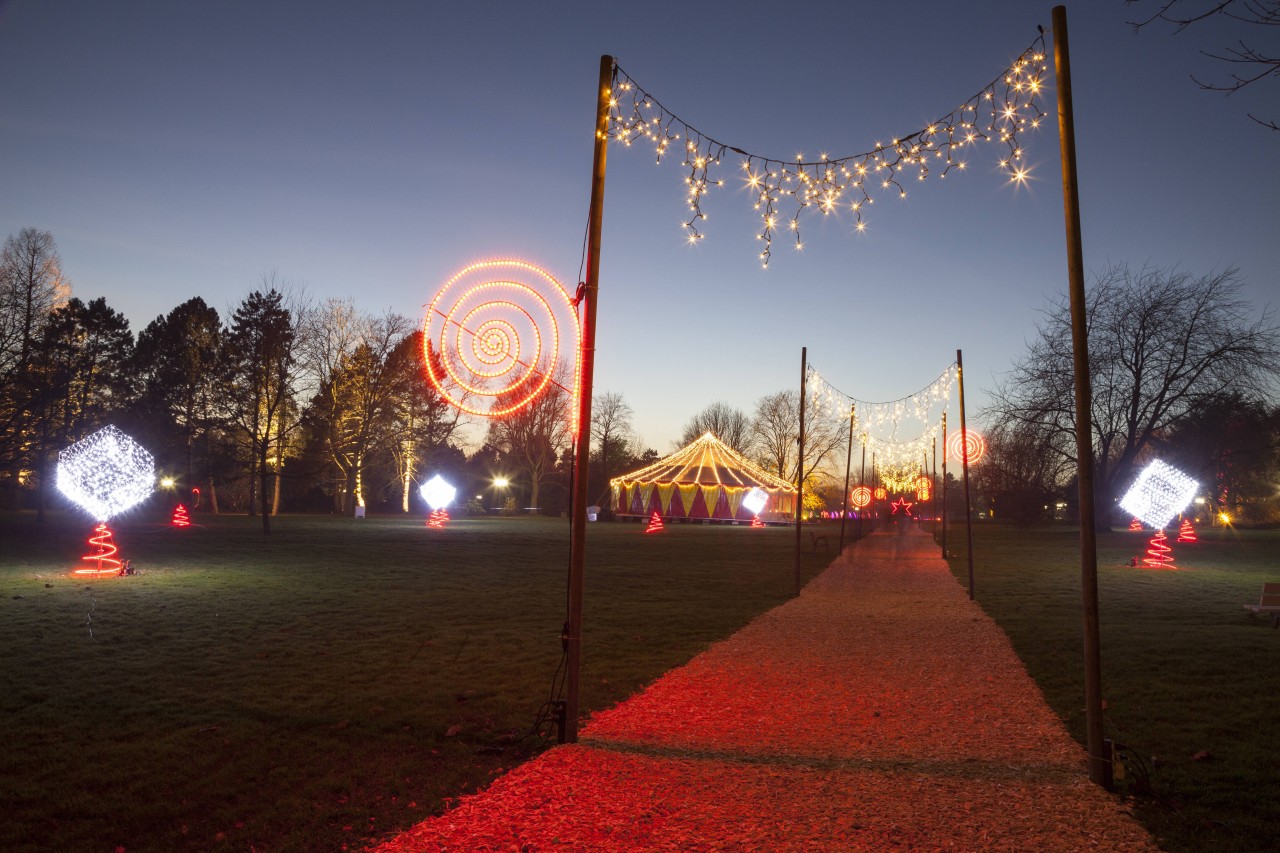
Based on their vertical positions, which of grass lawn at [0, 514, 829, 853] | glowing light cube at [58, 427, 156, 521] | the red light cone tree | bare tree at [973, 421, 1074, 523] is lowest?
grass lawn at [0, 514, 829, 853]

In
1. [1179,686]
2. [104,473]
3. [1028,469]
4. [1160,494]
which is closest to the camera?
[1179,686]

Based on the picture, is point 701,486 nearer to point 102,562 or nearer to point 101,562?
point 102,562

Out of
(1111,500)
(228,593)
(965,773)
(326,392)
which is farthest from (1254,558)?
(326,392)

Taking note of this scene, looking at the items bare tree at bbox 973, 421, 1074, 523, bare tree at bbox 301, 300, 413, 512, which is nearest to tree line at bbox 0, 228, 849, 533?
bare tree at bbox 301, 300, 413, 512

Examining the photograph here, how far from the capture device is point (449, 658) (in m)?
8.38

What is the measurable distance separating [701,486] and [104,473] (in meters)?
35.7

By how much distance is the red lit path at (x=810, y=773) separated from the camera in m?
3.98

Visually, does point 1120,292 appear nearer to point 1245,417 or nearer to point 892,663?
point 1245,417

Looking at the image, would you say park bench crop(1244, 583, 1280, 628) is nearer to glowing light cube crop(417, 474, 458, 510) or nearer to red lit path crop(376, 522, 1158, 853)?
red lit path crop(376, 522, 1158, 853)

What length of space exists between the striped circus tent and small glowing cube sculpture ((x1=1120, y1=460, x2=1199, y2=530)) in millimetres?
25282

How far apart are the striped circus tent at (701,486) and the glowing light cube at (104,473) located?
3432 centimetres

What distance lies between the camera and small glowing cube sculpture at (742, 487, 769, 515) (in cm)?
5119

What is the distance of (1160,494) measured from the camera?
93.0 ft

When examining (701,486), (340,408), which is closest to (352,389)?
(340,408)
